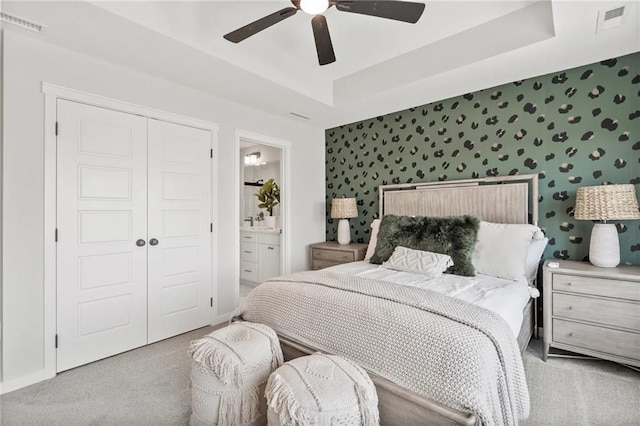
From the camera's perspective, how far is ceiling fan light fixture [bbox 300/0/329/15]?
1736 millimetres

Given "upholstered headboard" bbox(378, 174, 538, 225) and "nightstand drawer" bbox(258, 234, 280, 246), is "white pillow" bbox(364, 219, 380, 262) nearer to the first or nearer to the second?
"upholstered headboard" bbox(378, 174, 538, 225)

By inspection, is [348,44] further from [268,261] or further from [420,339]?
[268,261]

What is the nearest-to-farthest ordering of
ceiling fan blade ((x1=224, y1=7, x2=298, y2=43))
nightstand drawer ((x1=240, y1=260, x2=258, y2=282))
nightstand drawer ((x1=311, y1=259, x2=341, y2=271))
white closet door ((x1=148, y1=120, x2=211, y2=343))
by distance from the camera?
ceiling fan blade ((x1=224, y1=7, x2=298, y2=43)), white closet door ((x1=148, y1=120, x2=211, y2=343)), nightstand drawer ((x1=311, y1=259, x2=341, y2=271)), nightstand drawer ((x1=240, y1=260, x2=258, y2=282))

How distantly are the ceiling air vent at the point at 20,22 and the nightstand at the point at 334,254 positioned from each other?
3251mm

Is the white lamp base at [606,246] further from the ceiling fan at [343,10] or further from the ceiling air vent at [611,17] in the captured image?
the ceiling fan at [343,10]

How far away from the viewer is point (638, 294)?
2.09 meters

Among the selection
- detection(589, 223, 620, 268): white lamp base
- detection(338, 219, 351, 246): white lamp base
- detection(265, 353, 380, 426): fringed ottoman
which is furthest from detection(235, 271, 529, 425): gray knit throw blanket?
detection(338, 219, 351, 246): white lamp base

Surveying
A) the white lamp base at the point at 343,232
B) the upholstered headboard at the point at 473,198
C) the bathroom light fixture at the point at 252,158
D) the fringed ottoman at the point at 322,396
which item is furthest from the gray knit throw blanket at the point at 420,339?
the bathroom light fixture at the point at 252,158

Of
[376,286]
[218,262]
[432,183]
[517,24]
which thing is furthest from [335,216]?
[517,24]

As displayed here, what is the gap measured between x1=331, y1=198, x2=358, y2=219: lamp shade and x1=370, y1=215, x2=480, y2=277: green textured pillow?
88 cm

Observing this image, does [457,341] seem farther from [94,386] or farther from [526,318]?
[94,386]

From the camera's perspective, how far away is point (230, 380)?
1532mm

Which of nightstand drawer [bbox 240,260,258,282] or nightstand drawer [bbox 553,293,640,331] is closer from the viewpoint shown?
nightstand drawer [bbox 553,293,640,331]

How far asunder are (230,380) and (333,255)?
2.50 m
